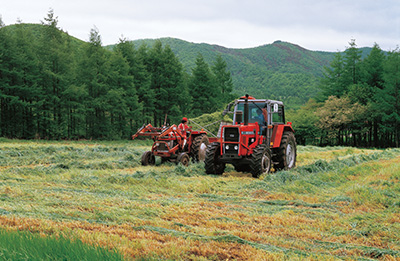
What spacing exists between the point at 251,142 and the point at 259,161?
3.28 feet

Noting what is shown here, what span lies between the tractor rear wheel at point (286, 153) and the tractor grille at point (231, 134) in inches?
79.8

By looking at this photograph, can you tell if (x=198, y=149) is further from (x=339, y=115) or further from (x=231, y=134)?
(x=339, y=115)

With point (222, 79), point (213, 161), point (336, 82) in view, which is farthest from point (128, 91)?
point (336, 82)

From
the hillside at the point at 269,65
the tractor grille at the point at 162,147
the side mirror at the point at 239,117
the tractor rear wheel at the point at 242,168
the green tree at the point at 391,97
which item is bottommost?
the tractor rear wheel at the point at 242,168

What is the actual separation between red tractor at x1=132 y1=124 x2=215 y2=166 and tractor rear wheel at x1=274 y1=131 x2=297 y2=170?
313 cm

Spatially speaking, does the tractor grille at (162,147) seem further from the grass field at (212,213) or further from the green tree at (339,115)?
the green tree at (339,115)

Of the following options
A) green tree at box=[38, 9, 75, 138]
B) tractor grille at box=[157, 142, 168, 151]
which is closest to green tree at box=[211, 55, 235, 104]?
green tree at box=[38, 9, 75, 138]

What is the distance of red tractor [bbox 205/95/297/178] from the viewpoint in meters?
10.5

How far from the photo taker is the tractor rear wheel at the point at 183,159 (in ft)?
40.5

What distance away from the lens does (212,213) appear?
5980 millimetres

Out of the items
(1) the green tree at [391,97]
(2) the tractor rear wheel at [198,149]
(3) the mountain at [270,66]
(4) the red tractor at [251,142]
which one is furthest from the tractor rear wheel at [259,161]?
(3) the mountain at [270,66]

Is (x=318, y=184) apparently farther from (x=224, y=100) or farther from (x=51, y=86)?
(x=224, y=100)

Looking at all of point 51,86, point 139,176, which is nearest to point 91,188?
point 139,176

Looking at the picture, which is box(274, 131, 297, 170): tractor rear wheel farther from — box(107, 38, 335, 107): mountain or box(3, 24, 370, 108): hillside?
box(3, 24, 370, 108): hillside
